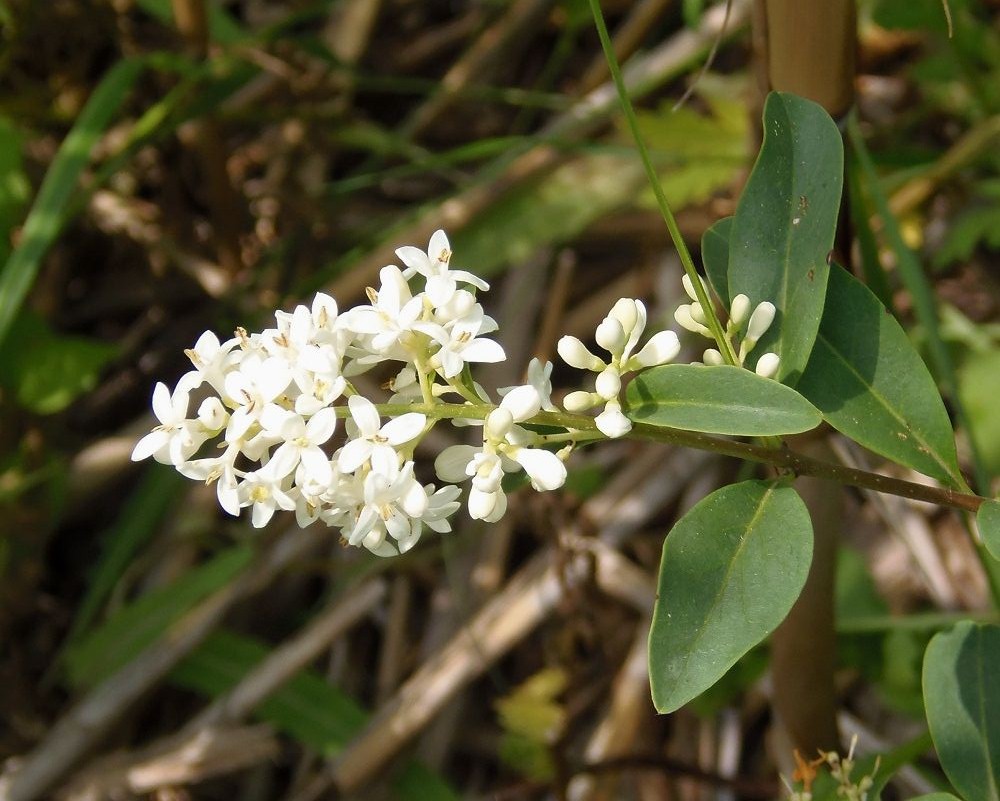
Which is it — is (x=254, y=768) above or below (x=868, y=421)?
Answer: below

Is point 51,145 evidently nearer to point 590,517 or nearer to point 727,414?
point 590,517

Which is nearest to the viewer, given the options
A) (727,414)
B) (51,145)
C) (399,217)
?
(727,414)

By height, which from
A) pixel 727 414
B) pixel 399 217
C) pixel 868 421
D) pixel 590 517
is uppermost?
→ pixel 727 414

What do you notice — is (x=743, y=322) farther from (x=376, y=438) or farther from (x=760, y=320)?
(x=376, y=438)

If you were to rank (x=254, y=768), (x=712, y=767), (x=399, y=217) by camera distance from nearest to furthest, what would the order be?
(x=712, y=767)
(x=254, y=768)
(x=399, y=217)

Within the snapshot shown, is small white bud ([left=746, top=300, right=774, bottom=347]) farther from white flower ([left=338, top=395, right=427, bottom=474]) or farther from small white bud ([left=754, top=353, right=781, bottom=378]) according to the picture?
white flower ([left=338, top=395, right=427, bottom=474])

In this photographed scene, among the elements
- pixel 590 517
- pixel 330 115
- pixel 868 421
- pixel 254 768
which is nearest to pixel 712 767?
pixel 590 517

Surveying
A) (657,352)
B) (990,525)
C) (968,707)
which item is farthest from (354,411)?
(968,707)

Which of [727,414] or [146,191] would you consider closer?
[727,414]
